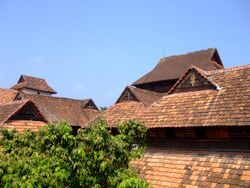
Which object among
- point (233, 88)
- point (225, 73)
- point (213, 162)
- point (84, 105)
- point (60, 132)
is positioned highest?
point (84, 105)

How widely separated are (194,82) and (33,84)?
36.1 metres

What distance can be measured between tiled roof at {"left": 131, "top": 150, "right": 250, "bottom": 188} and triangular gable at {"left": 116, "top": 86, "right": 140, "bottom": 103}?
410 inches

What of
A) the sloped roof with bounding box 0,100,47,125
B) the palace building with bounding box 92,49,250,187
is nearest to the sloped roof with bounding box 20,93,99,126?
the sloped roof with bounding box 0,100,47,125

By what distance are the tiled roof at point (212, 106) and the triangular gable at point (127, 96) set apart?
28.1 ft

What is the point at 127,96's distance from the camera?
22266 mm

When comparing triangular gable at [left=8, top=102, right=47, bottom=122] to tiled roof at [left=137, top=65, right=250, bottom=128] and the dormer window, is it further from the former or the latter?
tiled roof at [left=137, top=65, right=250, bottom=128]

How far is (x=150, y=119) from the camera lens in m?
12.2

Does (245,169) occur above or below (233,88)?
below

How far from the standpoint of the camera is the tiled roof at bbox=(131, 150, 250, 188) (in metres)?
9.00

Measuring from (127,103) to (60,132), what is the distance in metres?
14.9

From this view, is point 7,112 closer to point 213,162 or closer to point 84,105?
point 213,162

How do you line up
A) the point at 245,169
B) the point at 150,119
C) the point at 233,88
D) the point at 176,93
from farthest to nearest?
the point at 176,93 → the point at 150,119 → the point at 233,88 → the point at 245,169

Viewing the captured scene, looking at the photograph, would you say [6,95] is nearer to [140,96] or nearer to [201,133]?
[140,96]

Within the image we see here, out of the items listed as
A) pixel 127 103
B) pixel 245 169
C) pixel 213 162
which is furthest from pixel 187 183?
pixel 127 103
